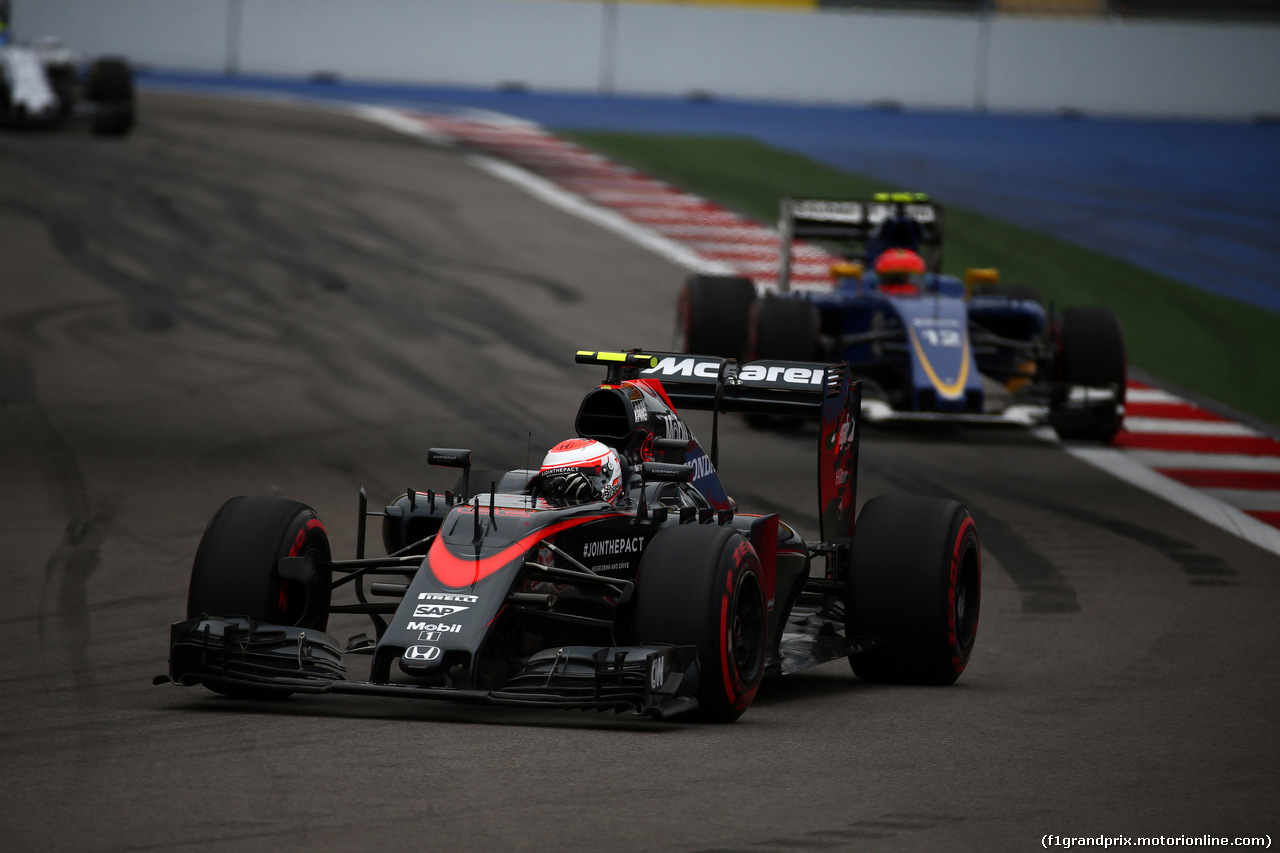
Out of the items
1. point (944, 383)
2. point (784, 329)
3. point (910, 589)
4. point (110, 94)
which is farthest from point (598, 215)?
point (910, 589)

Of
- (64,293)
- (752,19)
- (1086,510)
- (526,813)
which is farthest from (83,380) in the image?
(752,19)

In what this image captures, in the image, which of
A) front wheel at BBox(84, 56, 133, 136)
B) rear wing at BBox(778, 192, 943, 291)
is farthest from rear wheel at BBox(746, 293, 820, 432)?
front wheel at BBox(84, 56, 133, 136)

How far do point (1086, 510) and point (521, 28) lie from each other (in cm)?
2412

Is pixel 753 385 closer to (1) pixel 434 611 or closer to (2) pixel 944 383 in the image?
(1) pixel 434 611

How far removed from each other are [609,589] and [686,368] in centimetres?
228

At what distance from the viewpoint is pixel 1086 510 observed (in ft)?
50.3

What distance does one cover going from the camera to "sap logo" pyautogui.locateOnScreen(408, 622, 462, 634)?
791 cm

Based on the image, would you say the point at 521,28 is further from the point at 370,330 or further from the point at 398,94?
the point at 370,330

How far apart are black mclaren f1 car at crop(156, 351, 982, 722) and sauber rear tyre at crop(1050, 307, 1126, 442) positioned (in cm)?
871

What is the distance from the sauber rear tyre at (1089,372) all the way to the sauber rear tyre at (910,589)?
9070 millimetres

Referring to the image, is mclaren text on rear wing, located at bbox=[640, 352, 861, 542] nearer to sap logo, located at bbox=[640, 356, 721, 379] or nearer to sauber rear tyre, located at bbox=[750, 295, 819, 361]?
sap logo, located at bbox=[640, 356, 721, 379]

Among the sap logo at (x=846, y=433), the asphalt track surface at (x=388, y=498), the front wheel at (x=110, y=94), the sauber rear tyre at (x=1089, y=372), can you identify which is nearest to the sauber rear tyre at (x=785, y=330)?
the asphalt track surface at (x=388, y=498)

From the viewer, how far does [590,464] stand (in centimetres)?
889

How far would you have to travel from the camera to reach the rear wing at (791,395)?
10.2 metres
